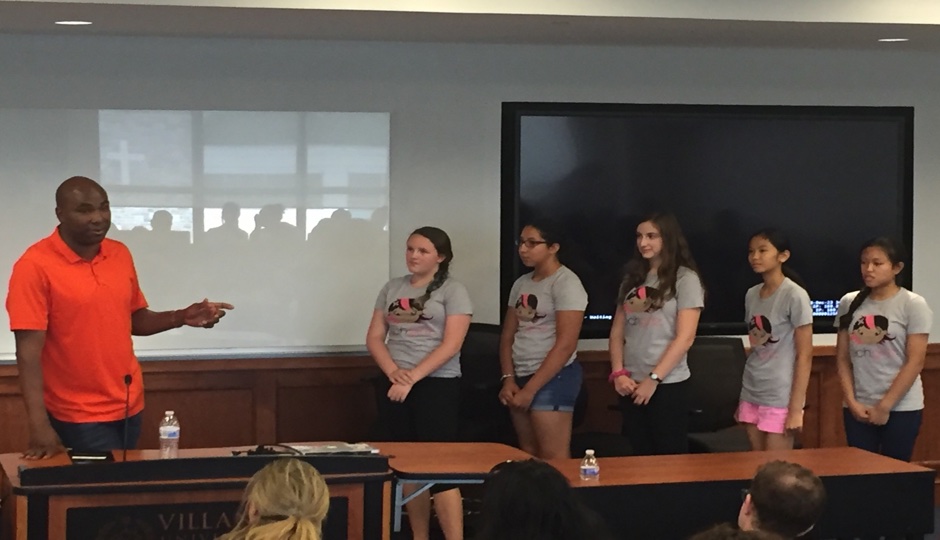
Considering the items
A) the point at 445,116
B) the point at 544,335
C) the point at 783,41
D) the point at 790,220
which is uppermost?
the point at 783,41

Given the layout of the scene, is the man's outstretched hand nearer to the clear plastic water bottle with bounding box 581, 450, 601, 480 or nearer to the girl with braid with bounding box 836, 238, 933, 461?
the clear plastic water bottle with bounding box 581, 450, 601, 480

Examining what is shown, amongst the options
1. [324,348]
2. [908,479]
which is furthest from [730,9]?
[324,348]

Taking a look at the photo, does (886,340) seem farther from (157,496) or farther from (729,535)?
(729,535)

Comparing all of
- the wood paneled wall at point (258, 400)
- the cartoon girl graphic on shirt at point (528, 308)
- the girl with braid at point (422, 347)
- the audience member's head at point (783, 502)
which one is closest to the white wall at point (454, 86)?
the wood paneled wall at point (258, 400)

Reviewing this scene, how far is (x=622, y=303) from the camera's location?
5.12m

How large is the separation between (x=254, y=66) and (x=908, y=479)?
332 cm

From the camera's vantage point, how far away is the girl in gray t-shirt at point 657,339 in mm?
4941

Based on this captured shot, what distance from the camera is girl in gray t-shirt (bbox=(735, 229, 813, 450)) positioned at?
4.91m

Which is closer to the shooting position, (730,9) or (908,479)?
(908,479)

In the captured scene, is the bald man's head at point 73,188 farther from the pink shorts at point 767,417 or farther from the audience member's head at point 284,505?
the pink shorts at point 767,417

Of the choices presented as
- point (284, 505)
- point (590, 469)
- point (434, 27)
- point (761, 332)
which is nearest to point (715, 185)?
point (761, 332)

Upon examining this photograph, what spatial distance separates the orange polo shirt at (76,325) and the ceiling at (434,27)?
112 centimetres

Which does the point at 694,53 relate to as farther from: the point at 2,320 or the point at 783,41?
the point at 2,320

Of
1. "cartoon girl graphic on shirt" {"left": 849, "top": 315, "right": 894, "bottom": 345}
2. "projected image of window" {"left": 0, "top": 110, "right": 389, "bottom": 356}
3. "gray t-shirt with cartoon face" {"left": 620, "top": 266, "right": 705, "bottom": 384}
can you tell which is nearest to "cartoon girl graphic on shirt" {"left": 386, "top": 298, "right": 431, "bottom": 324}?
"projected image of window" {"left": 0, "top": 110, "right": 389, "bottom": 356}
